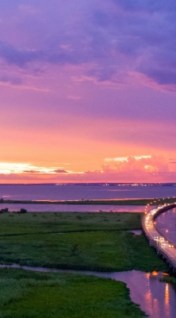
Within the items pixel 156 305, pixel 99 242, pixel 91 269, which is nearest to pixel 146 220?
pixel 99 242

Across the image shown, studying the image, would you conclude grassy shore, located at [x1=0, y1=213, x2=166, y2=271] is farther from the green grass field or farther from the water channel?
the water channel

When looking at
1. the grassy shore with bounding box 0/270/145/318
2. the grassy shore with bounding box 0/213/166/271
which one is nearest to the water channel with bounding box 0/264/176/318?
the grassy shore with bounding box 0/270/145/318

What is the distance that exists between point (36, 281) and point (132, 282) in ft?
23.8

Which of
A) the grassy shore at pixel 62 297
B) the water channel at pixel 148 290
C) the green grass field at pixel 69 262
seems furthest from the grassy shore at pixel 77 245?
the grassy shore at pixel 62 297

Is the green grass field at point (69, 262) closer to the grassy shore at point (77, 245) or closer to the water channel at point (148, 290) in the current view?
the grassy shore at point (77, 245)

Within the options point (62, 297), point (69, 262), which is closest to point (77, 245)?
point (69, 262)

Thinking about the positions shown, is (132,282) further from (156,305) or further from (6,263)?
(6,263)

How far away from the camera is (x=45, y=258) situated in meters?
53.4

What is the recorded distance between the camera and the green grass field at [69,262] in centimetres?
3466

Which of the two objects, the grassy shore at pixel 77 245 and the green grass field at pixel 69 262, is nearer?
the green grass field at pixel 69 262

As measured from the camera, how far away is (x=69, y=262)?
169 feet

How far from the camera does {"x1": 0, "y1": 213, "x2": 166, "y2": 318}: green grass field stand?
34.7 metres

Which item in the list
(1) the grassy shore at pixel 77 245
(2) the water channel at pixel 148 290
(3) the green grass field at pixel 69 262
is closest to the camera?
(3) the green grass field at pixel 69 262

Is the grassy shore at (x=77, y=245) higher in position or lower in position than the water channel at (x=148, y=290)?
higher
